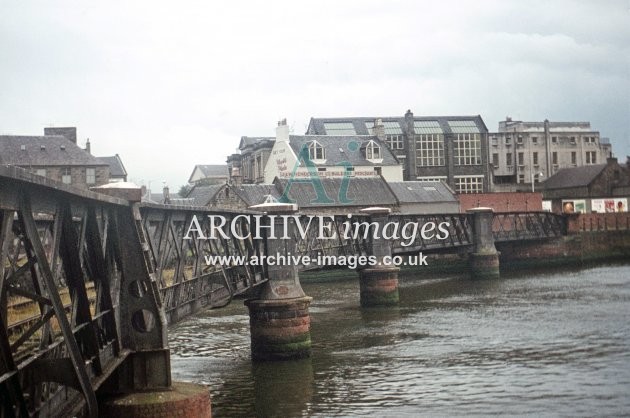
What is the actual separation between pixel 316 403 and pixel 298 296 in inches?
264

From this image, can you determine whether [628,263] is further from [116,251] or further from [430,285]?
[116,251]

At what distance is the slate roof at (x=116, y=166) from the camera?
318 ft

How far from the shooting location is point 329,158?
3014 inches

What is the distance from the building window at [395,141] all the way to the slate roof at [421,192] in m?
12.1

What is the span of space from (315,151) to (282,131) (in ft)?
11.8

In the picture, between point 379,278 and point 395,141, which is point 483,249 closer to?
point 379,278

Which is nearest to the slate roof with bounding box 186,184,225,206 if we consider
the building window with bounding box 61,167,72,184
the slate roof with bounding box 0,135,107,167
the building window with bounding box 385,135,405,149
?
the slate roof with bounding box 0,135,107,167

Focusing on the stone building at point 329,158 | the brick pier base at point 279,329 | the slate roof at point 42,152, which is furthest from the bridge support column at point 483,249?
the slate roof at point 42,152

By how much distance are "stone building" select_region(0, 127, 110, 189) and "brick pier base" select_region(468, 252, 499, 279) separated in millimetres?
36213

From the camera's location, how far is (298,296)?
26.0 m

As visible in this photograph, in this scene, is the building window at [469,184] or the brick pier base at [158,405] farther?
the building window at [469,184]

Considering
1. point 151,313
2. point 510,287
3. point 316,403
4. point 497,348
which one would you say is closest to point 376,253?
point 510,287

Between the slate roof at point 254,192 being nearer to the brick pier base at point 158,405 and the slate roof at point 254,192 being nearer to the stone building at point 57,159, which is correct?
the stone building at point 57,159

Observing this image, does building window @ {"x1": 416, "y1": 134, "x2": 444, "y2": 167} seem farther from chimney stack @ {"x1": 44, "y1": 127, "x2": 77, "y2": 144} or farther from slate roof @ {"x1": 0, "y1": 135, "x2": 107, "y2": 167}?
chimney stack @ {"x1": 44, "y1": 127, "x2": 77, "y2": 144}
